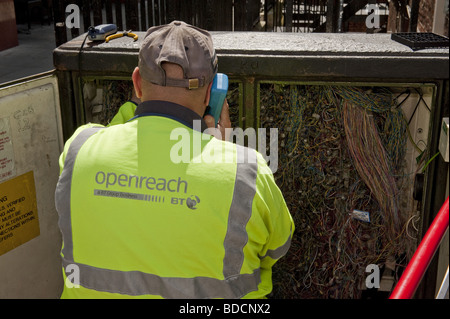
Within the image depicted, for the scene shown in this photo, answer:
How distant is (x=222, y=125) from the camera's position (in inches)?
99.7

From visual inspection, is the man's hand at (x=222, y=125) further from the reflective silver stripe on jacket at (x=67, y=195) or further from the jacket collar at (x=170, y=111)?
the reflective silver stripe on jacket at (x=67, y=195)

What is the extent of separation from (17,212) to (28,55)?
938cm

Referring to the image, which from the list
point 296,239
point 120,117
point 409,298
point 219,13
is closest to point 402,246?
point 296,239

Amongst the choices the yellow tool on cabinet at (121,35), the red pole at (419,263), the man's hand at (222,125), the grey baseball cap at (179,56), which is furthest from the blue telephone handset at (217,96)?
the red pole at (419,263)

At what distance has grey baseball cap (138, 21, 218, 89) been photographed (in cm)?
198

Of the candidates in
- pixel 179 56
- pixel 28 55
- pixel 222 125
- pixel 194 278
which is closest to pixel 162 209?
pixel 194 278

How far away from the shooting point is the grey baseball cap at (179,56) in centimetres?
198

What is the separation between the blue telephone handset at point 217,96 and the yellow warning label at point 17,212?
1129mm

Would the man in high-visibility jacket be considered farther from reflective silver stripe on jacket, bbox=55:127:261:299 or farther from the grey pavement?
the grey pavement

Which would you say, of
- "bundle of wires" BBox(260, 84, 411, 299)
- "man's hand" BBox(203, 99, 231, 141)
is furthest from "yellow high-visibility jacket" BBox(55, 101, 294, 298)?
"bundle of wires" BBox(260, 84, 411, 299)

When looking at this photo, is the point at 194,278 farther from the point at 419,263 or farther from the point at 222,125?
the point at 222,125
